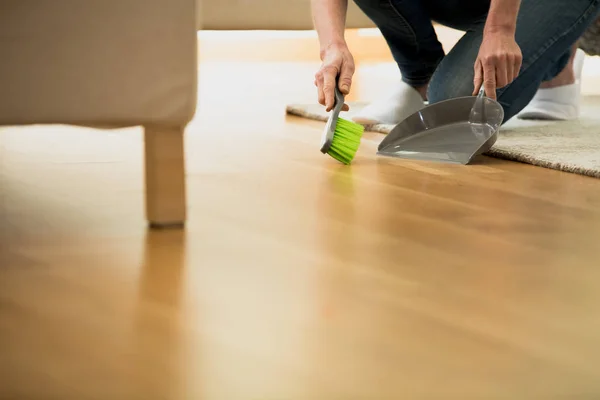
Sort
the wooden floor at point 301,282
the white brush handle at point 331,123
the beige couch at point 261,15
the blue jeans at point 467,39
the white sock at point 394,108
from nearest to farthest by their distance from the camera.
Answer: the wooden floor at point 301,282, the white brush handle at point 331,123, the blue jeans at point 467,39, the white sock at point 394,108, the beige couch at point 261,15

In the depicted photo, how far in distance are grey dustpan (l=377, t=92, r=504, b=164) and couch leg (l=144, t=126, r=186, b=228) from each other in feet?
2.00

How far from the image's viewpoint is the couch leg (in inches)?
42.3

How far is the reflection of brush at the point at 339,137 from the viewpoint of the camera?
150 centimetres

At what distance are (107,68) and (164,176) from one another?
5.6 inches

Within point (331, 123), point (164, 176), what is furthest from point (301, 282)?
point (331, 123)

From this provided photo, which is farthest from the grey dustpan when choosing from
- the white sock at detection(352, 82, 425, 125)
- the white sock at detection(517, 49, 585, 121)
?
the white sock at detection(517, 49, 585, 121)

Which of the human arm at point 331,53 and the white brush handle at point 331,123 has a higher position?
the human arm at point 331,53

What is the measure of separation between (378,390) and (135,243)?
1.49 ft

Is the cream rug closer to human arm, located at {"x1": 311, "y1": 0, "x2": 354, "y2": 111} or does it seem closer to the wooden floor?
the wooden floor

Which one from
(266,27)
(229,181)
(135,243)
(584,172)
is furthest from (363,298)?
(266,27)

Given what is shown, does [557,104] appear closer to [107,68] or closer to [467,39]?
[467,39]

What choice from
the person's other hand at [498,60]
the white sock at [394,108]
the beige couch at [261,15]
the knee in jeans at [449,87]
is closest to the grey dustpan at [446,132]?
the person's other hand at [498,60]

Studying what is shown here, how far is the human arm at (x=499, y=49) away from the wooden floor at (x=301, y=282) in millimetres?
150

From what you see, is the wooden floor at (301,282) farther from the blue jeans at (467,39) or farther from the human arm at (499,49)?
the blue jeans at (467,39)
